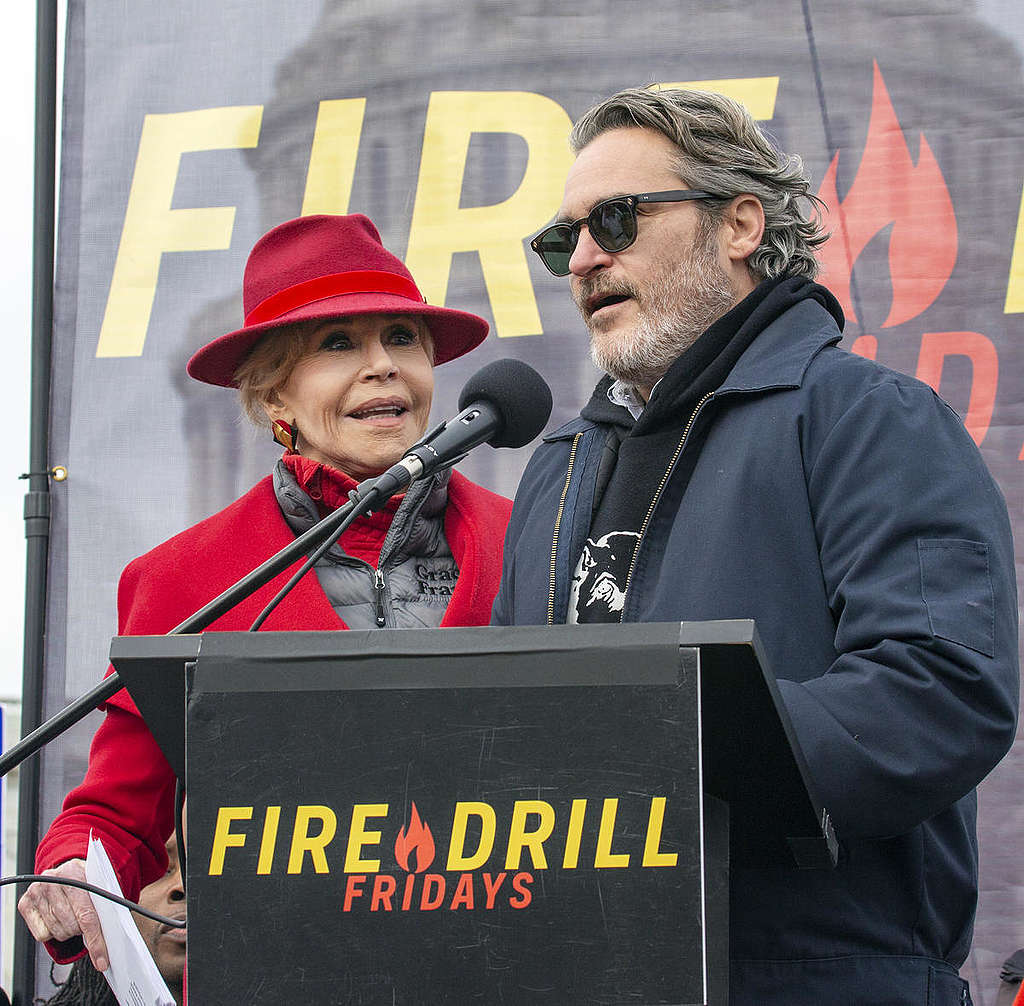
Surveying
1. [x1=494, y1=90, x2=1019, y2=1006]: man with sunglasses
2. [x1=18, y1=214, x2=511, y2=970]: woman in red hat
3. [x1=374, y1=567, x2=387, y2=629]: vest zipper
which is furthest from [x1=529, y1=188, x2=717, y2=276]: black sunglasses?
[x1=374, y1=567, x2=387, y2=629]: vest zipper

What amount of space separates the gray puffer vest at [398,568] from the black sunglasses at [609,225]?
0.57m

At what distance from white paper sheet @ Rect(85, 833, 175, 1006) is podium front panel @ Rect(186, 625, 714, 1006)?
54 cm

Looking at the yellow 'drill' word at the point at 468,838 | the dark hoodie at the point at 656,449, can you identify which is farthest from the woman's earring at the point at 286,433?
the yellow 'drill' word at the point at 468,838

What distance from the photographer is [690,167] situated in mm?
2025

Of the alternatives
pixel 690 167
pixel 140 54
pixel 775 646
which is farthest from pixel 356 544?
pixel 140 54

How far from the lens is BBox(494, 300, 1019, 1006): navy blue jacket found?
131cm

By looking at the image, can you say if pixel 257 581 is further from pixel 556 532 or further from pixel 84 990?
pixel 84 990

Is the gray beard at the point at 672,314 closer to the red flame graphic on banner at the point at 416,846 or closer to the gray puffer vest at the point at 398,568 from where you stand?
the gray puffer vest at the point at 398,568

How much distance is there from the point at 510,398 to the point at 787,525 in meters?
0.48

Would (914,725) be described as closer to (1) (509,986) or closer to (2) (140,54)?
(1) (509,986)

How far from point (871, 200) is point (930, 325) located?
1.05ft

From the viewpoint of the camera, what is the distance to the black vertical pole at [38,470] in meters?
3.02

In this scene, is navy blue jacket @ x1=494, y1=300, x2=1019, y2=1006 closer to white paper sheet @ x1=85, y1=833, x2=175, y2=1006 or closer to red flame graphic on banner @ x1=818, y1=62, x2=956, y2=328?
white paper sheet @ x1=85, y1=833, x2=175, y2=1006

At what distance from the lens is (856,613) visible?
56.2 inches
